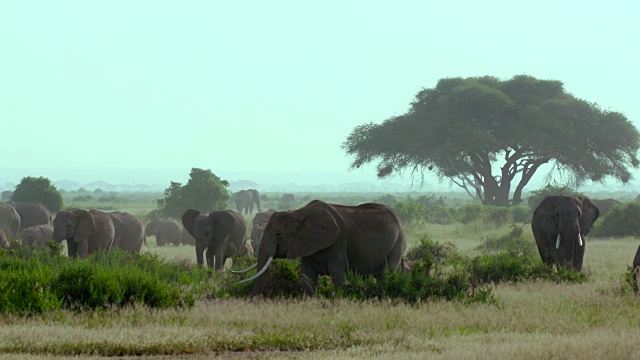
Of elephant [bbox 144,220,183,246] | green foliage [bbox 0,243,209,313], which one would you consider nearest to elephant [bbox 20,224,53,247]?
elephant [bbox 144,220,183,246]

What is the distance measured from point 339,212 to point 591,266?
334 inches

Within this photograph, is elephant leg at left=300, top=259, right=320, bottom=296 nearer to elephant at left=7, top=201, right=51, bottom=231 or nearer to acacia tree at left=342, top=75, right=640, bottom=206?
elephant at left=7, top=201, right=51, bottom=231

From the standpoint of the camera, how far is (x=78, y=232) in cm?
1967

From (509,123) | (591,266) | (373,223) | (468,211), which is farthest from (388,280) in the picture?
(509,123)

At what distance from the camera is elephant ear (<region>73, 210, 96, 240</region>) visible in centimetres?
1966

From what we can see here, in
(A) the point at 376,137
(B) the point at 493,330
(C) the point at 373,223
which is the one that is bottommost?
(B) the point at 493,330

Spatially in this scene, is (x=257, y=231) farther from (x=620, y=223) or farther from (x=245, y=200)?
(x=245, y=200)

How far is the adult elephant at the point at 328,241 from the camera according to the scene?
42.1 feet

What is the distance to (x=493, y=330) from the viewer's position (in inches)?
434

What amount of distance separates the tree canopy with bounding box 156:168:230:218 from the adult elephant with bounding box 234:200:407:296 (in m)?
32.0

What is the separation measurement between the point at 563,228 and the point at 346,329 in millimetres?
7751

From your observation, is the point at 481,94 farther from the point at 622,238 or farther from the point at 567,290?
the point at 567,290

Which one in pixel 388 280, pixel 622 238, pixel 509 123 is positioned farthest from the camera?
pixel 509 123

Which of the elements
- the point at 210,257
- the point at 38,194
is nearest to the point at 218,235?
the point at 210,257
